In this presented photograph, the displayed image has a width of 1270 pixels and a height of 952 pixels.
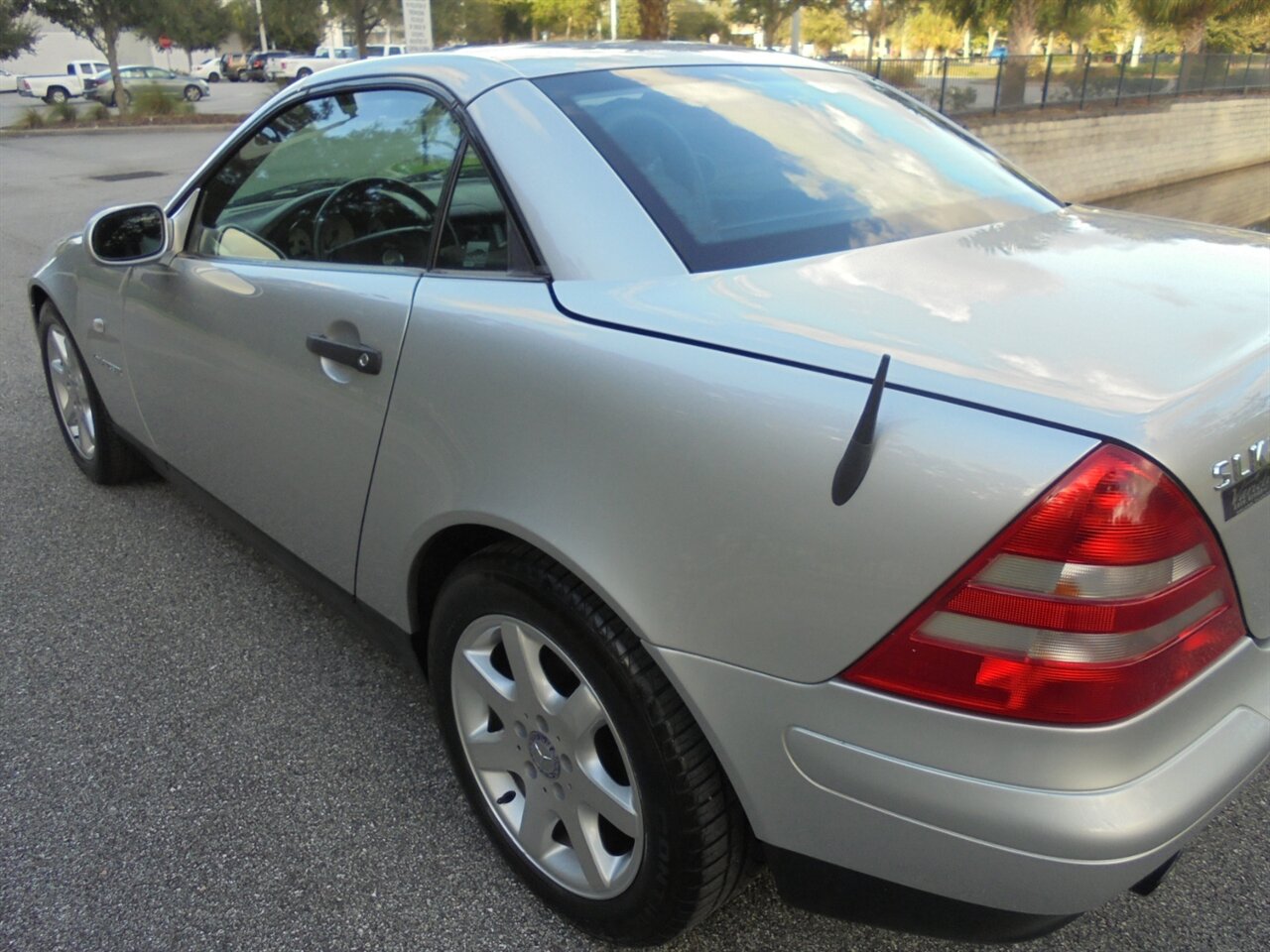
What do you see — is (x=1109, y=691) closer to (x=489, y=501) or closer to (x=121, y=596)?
(x=489, y=501)

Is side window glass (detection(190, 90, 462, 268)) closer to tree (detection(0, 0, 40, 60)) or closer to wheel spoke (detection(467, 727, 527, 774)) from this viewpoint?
wheel spoke (detection(467, 727, 527, 774))

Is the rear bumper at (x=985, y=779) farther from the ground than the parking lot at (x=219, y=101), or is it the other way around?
the parking lot at (x=219, y=101)

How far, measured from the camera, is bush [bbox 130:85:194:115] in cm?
2625

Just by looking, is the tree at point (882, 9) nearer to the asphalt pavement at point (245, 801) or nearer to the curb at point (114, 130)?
the curb at point (114, 130)

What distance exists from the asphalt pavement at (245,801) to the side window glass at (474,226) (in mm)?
989

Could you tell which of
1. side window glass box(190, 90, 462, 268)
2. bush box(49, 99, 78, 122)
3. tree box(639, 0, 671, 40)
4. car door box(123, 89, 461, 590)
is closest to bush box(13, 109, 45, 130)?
bush box(49, 99, 78, 122)

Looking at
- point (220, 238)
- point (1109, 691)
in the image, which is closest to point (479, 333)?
point (1109, 691)

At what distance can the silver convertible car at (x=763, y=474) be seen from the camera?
132cm

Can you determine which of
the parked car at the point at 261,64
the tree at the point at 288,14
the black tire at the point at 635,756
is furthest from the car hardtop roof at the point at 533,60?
the parked car at the point at 261,64

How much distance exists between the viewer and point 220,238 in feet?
9.29

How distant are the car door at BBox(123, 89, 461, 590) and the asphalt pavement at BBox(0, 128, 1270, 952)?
0.45 meters

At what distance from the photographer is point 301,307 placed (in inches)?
91.2

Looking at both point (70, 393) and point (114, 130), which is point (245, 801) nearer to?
point (70, 393)

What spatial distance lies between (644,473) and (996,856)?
71 cm
